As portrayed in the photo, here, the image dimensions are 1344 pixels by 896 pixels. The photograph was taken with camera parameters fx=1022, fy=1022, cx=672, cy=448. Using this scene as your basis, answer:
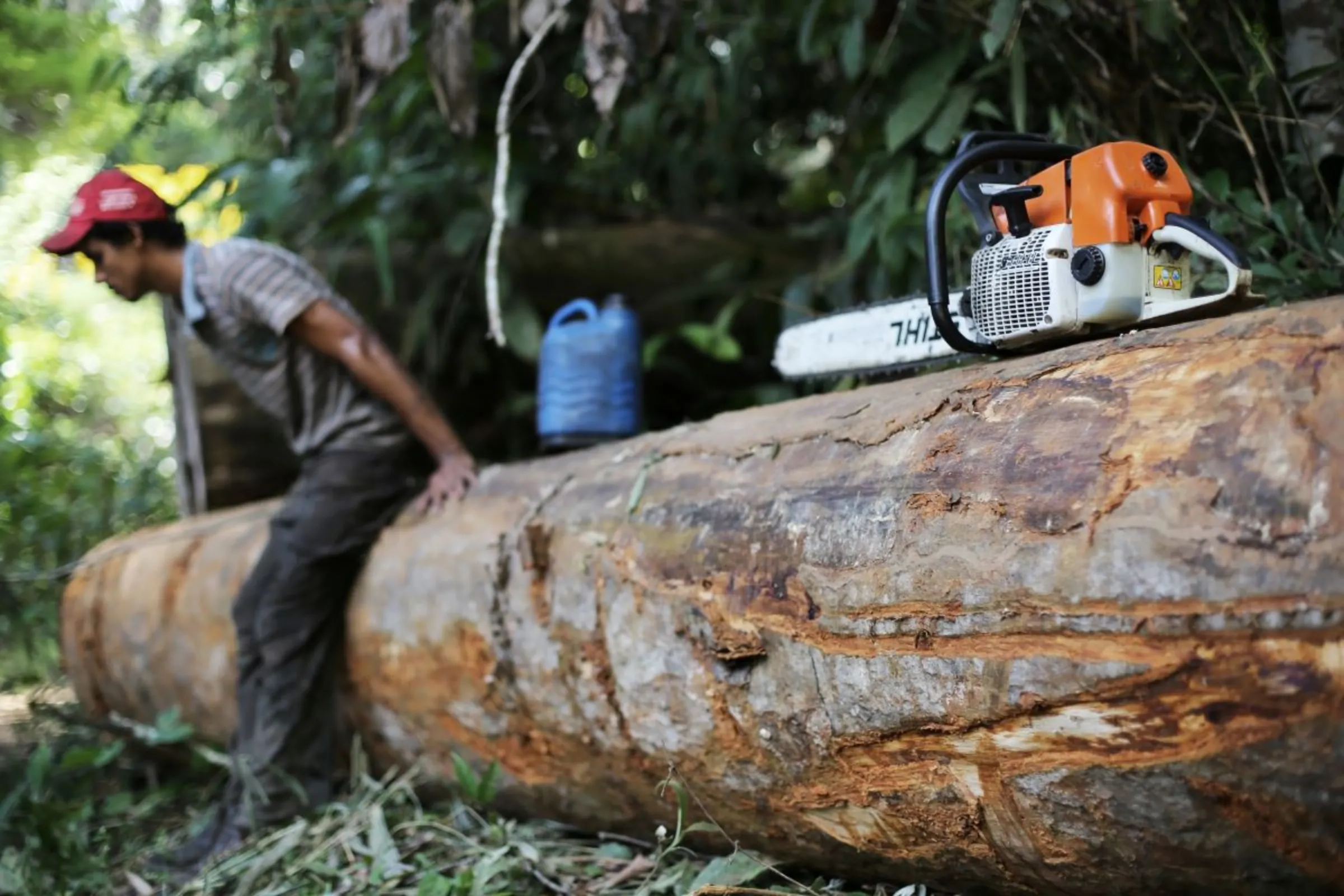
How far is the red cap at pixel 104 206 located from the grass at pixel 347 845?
1.40m

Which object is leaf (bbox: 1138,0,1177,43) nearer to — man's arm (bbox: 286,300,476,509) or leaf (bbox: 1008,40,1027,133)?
leaf (bbox: 1008,40,1027,133)

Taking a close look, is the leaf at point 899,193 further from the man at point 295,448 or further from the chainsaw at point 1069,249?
the man at point 295,448

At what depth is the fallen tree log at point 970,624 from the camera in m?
1.17

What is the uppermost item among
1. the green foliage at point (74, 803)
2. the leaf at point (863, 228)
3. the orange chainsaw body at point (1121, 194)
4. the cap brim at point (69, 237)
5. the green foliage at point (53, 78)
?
the green foliage at point (53, 78)

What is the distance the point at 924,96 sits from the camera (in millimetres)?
2760

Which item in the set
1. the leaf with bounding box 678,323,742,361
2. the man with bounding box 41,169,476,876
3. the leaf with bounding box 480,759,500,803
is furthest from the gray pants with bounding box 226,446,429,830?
the leaf with bounding box 678,323,742,361

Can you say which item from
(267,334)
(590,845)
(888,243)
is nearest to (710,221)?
(888,243)

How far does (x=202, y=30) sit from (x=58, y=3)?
0.57 m

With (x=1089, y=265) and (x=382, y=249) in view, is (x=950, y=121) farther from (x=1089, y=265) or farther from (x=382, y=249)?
(x=382, y=249)

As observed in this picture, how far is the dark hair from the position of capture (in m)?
2.81

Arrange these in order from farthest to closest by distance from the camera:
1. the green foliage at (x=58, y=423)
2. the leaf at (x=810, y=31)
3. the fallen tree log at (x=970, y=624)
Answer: the green foliage at (x=58, y=423) < the leaf at (x=810, y=31) < the fallen tree log at (x=970, y=624)

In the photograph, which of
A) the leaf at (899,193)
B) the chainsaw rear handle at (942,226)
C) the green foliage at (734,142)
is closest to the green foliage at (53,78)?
the green foliage at (734,142)

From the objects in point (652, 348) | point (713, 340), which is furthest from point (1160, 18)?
point (652, 348)

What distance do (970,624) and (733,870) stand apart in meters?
0.77
